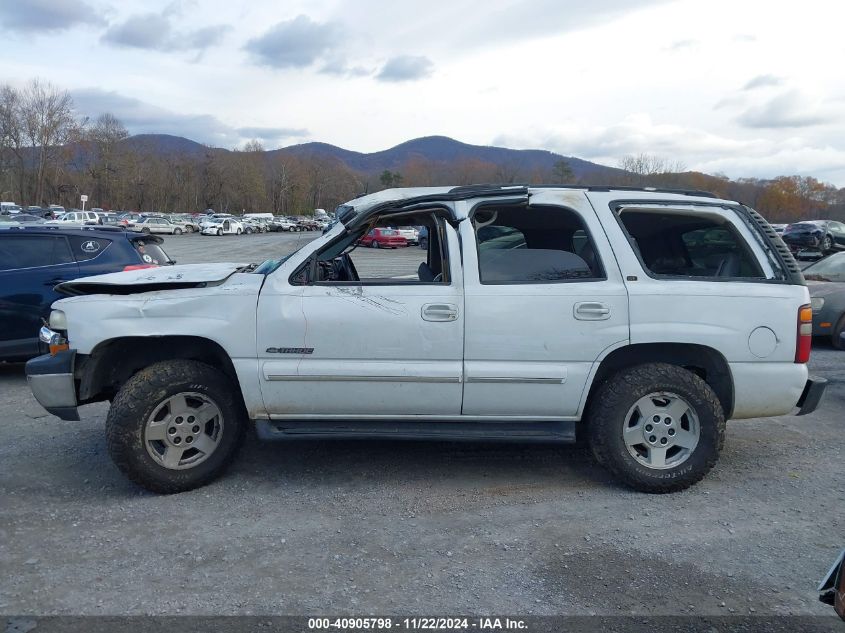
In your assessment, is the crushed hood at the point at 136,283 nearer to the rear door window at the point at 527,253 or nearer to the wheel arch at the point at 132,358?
the wheel arch at the point at 132,358

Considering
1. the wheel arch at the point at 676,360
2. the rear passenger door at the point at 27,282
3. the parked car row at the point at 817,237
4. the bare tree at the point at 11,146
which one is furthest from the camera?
the bare tree at the point at 11,146

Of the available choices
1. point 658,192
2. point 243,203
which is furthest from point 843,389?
point 243,203

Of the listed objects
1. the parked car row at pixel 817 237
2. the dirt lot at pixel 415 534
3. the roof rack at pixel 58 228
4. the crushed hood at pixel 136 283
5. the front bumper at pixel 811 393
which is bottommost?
the dirt lot at pixel 415 534

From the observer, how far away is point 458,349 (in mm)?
4293

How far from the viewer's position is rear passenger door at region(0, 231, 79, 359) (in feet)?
24.2

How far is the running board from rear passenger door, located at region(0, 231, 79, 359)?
14.3 feet

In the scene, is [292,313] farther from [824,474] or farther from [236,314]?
[824,474]

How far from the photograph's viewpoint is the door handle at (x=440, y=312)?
4273 mm

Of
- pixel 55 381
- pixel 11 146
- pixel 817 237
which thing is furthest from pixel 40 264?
pixel 11 146

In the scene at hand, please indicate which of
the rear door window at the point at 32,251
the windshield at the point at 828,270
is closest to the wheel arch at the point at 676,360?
the rear door window at the point at 32,251

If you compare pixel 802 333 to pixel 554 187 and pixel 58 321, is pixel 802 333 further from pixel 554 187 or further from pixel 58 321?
pixel 58 321

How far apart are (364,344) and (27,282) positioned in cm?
510

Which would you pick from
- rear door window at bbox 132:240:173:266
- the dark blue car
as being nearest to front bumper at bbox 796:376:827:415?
the dark blue car

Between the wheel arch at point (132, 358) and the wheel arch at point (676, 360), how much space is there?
2453 mm
